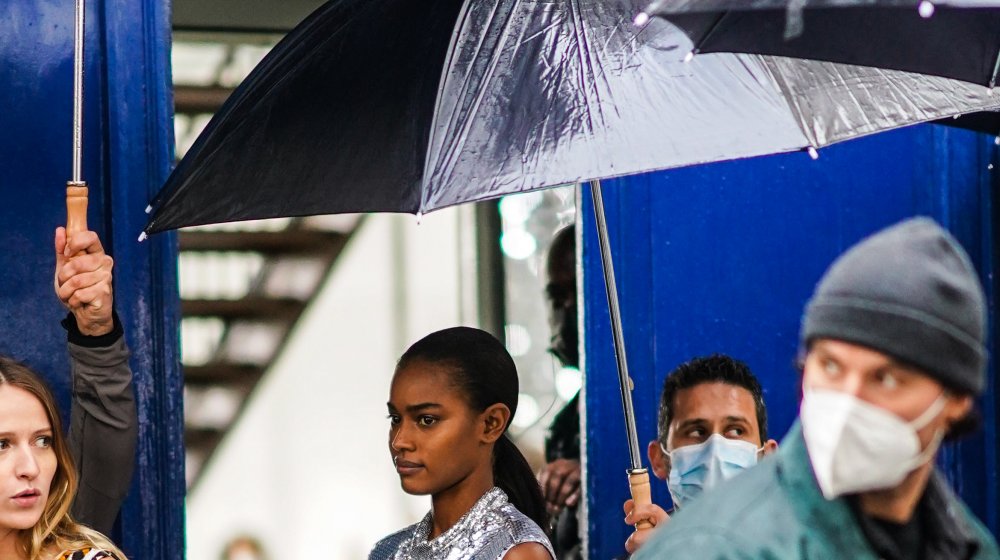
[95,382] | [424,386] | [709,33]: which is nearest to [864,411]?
[709,33]

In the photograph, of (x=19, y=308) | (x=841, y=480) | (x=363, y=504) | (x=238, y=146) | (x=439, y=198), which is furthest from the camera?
(x=363, y=504)

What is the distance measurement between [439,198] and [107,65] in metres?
1.65

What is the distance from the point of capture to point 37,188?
4258mm

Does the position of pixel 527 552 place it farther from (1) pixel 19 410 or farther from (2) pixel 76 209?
(2) pixel 76 209

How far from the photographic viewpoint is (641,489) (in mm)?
3580

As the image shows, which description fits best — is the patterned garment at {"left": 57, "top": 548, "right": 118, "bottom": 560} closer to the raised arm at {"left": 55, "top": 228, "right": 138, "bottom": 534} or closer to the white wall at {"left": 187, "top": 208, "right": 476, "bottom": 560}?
the raised arm at {"left": 55, "top": 228, "right": 138, "bottom": 534}

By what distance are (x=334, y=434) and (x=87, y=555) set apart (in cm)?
389

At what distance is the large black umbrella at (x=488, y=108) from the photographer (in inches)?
123

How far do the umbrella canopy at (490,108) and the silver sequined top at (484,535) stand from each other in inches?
33.8

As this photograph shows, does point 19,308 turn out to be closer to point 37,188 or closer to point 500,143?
point 37,188

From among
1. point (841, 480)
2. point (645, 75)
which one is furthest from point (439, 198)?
point (841, 480)

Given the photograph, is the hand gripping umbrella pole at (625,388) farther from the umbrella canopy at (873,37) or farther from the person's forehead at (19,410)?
the person's forehead at (19,410)

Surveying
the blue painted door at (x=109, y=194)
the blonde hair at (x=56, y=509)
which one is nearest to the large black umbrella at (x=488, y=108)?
the blonde hair at (x=56, y=509)

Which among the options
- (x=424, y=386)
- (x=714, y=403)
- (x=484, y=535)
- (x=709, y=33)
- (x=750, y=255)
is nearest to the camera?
(x=709, y=33)
